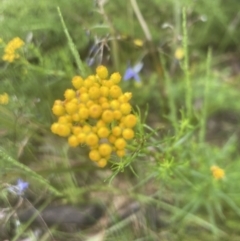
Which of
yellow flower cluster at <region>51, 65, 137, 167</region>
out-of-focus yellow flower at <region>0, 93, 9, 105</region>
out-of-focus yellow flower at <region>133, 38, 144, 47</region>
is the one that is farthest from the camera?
out-of-focus yellow flower at <region>133, 38, 144, 47</region>

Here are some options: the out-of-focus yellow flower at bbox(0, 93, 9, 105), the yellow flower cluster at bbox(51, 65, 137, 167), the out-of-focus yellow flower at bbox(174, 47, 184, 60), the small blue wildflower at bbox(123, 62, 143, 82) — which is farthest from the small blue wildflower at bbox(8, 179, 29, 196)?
the out-of-focus yellow flower at bbox(174, 47, 184, 60)

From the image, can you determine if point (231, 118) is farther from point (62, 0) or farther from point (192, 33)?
point (62, 0)

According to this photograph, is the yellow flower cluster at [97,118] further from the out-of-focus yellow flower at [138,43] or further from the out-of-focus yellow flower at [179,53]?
the out-of-focus yellow flower at [179,53]

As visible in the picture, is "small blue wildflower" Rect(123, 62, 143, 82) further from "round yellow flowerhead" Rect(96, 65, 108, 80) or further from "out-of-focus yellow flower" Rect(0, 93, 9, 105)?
"round yellow flowerhead" Rect(96, 65, 108, 80)

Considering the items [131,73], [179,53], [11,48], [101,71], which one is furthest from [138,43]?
[101,71]

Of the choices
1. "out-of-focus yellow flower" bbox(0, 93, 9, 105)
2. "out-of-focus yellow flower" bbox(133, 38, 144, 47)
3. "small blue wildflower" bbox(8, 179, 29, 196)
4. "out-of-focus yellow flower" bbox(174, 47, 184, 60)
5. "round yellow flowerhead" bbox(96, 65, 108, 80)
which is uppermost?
"round yellow flowerhead" bbox(96, 65, 108, 80)

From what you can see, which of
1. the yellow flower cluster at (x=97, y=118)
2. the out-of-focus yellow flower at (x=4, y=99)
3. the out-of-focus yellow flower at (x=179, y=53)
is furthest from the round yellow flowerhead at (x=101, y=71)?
the out-of-focus yellow flower at (x=179, y=53)

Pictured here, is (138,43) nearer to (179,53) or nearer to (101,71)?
(179,53)

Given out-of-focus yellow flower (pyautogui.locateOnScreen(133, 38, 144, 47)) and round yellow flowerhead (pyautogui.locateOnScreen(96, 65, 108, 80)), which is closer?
round yellow flowerhead (pyautogui.locateOnScreen(96, 65, 108, 80))

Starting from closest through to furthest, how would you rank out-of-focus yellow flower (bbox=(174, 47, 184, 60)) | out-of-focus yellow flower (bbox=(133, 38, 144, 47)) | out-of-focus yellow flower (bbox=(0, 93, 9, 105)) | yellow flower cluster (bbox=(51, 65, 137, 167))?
yellow flower cluster (bbox=(51, 65, 137, 167)) → out-of-focus yellow flower (bbox=(0, 93, 9, 105)) → out-of-focus yellow flower (bbox=(133, 38, 144, 47)) → out-of-focus yellow flower (bbox=(174, 47, 184, 60))

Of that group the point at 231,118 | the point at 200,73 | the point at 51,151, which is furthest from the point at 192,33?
the point at 51,151
